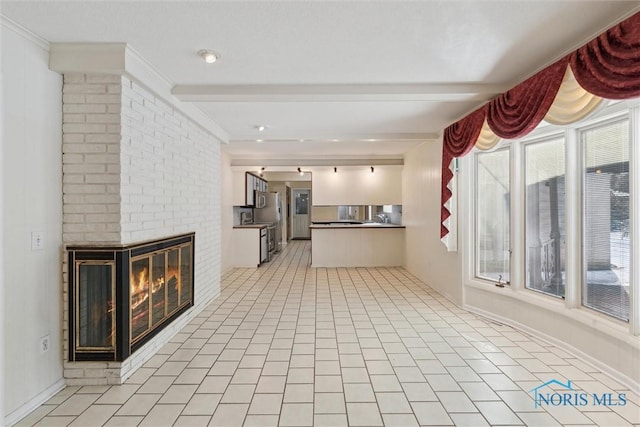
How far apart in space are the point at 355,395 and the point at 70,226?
242cm

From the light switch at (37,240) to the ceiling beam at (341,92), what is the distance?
1.70 meters

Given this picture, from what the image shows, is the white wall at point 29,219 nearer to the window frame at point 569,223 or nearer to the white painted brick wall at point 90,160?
the white painted brick wall at point 90,160

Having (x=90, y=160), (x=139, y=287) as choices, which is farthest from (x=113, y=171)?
(x=139, y=287)

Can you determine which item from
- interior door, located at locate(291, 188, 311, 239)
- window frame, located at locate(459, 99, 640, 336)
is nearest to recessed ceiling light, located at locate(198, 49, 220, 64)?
window frame, located at locate(459, 99, 640, 336)

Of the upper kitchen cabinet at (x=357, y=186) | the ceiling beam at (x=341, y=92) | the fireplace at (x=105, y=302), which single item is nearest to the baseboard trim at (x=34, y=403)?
the fireplace at (x=105, y=302)

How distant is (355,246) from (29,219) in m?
5.89

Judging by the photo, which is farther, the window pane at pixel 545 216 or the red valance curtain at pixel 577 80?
the window pane at pixel 545 216

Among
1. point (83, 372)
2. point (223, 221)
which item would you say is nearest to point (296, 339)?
point (83, 372)

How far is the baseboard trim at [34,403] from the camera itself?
202cm

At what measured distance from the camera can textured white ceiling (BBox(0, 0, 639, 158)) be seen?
1.98 m

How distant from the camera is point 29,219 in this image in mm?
2174

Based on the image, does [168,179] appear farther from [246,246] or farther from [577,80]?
[246,246]

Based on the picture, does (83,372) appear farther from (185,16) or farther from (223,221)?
(223,221)

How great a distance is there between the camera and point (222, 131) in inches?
188
